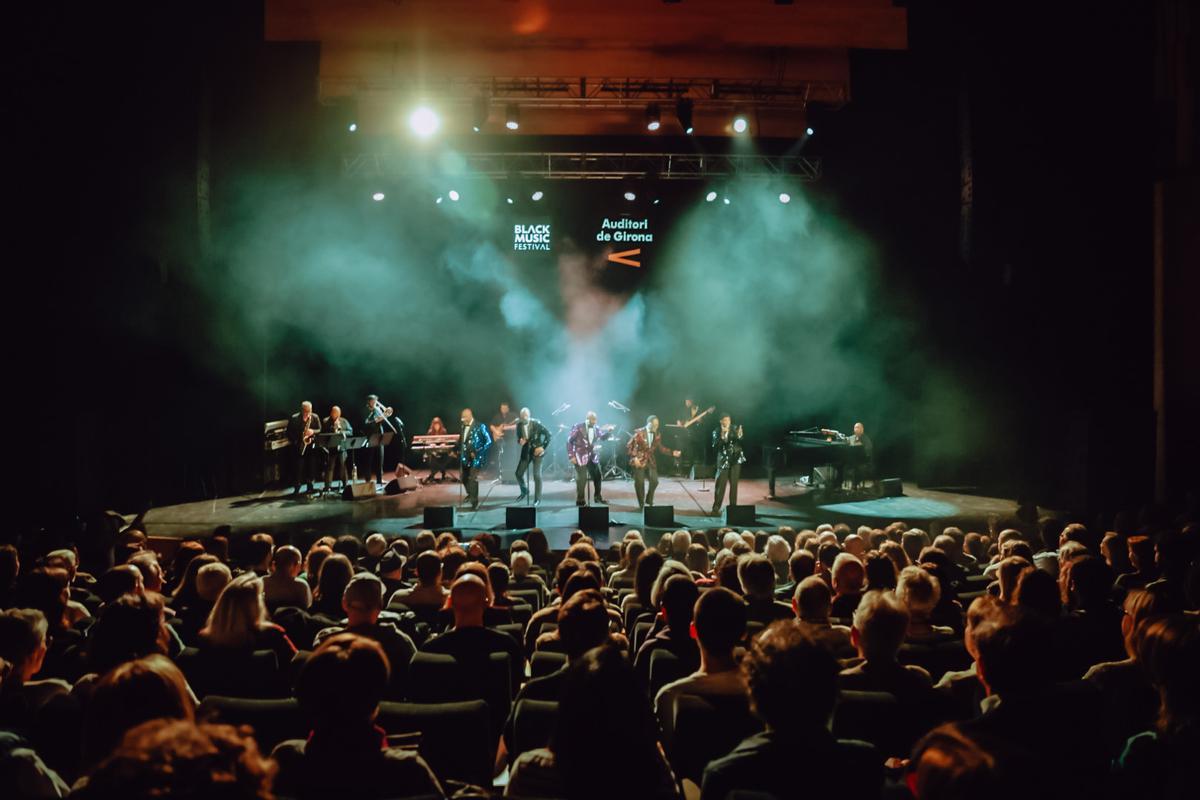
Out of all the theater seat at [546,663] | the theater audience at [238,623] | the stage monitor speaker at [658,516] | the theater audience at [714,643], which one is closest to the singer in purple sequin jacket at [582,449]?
the stage monitor speaker at [658,516]

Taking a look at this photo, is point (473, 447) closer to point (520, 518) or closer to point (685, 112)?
point (520, 518)

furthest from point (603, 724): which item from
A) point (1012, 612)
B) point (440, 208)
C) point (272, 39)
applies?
point (440, 208)

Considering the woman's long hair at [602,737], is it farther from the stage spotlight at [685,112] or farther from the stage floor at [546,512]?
the stage spotlight at [685,112]

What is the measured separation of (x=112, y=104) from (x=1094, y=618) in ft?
44.8

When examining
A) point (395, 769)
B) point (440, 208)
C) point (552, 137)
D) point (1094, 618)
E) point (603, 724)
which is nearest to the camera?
point (603, 724)

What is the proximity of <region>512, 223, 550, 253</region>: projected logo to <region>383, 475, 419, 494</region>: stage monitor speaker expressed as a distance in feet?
19.9

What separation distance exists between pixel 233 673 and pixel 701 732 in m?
2.18

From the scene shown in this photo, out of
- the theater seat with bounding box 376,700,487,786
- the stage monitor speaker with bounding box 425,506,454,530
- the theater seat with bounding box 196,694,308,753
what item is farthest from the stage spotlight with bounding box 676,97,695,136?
the theater seat with bounding box 196,694,308,753

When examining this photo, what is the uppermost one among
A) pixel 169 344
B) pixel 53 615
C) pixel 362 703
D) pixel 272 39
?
pixel 272 39

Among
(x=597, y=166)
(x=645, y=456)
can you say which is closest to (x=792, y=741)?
(x=645, y=456)

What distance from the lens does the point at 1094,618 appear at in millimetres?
3965

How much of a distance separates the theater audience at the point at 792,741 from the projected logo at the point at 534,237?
16.4 metres

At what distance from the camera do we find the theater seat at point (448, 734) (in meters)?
2.62

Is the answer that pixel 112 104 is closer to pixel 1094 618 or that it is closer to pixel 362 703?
pixel 362 703
